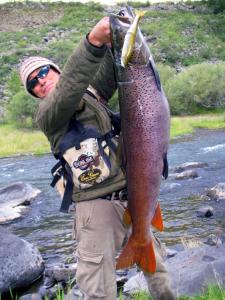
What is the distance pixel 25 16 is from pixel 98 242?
6798 cm

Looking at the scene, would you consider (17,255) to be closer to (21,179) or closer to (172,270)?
(172,270)

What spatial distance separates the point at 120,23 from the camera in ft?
8.19

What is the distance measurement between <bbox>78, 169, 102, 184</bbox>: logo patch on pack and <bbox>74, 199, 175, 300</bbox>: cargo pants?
19 centimetres

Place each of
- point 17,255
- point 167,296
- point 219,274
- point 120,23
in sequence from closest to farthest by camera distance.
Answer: point 120,23 → point 167,296 → point 219,274 → point 17,255

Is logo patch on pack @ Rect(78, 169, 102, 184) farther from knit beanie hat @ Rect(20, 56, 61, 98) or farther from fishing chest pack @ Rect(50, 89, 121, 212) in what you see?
knit beanie hat @ Rect(20, 56, 61, 98)

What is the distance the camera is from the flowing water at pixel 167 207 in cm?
960

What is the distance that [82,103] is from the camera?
3375 millimetres

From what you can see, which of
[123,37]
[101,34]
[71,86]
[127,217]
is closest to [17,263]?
[127,217]

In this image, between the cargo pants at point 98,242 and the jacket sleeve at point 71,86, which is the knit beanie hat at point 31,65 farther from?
the cargo pants at point 98,242

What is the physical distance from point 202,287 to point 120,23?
3571 millimetres

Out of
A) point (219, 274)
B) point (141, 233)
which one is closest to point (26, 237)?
point (219, 274)

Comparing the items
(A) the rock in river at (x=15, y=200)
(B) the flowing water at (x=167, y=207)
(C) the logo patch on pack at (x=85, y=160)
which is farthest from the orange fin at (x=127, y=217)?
(A) the rock in river at (x=15, y=200)

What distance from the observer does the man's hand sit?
105 inches

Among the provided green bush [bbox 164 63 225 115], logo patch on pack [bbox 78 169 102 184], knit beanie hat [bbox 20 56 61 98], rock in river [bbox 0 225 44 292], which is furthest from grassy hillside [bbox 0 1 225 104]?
logo patch on pack [bbox 78 169 102 184]
